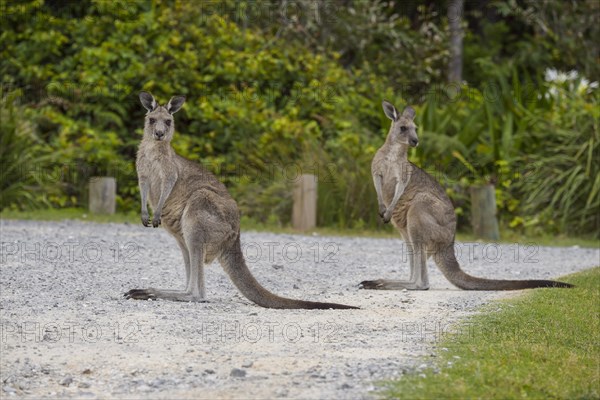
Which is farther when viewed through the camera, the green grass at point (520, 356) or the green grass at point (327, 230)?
the green grass at point (327, 230)

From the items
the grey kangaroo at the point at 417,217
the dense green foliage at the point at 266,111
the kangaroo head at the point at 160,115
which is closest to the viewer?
the kangaroo head at the point at 160,115

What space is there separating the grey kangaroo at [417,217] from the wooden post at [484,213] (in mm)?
5092

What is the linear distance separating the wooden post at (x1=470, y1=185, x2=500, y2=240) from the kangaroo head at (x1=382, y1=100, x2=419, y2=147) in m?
4.97

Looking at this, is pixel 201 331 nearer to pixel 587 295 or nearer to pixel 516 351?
pixel 516 351

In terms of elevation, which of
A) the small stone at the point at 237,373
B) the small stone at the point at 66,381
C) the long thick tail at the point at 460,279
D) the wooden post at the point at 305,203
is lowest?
the small stone at the point at 66,381

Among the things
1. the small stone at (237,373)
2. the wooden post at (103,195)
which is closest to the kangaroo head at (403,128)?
the small stone at (237,373)

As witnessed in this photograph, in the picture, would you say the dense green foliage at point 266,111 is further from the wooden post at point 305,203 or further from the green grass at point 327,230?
the wooden post at point 305,203

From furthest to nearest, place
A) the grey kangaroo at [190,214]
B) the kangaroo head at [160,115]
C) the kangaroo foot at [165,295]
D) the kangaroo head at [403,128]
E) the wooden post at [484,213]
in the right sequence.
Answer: the wooden post at [484,213]
the kangaroo head at [403,128]
the kangaroo head at [160,115]
the kangaroo foot at [165,295]
the grey kangaroo at [190,214]

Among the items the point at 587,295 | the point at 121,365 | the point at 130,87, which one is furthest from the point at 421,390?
the point at 130,87

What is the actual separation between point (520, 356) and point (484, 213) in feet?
26.4

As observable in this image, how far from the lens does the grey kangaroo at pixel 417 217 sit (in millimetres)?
8602

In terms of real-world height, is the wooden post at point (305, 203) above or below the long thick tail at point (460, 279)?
above

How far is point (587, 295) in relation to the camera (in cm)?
864

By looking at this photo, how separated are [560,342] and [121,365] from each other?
2.84m
